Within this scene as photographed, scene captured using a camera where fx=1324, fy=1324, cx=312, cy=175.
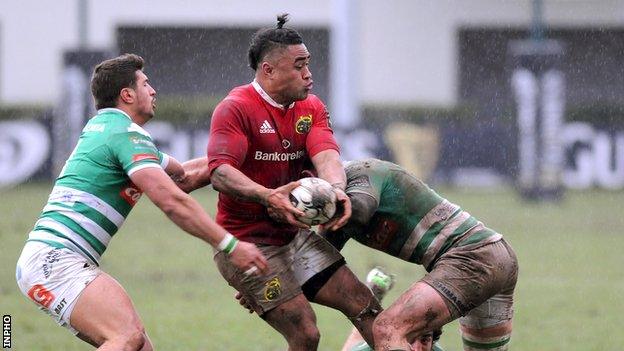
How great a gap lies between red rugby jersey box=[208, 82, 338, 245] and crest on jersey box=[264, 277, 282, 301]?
0.26m

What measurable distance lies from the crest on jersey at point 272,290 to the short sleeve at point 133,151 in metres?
0.96

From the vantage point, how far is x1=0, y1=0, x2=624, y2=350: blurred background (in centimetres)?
1667

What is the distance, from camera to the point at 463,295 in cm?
719

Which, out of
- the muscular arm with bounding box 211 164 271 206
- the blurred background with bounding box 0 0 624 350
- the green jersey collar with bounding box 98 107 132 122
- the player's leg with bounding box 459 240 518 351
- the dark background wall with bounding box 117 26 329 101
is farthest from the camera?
the dark background wall with bounding box 117 26 329 101

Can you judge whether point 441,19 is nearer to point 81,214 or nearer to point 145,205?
point 145,205

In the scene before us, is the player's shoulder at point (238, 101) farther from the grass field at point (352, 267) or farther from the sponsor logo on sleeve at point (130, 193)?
the grass field at point (352, 267)

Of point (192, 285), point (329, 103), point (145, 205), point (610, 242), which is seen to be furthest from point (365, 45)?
point (192, 285)

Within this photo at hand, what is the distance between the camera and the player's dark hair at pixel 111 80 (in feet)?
23.4

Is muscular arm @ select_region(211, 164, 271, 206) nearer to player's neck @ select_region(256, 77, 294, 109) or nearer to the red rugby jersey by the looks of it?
the red rugby jersey

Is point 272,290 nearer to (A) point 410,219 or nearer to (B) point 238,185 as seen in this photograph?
(B) point 238,185

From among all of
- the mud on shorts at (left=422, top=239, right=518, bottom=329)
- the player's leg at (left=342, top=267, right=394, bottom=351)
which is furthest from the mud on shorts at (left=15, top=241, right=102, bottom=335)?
the player's leg at (left=342, top=267, right=394, bottom=351)

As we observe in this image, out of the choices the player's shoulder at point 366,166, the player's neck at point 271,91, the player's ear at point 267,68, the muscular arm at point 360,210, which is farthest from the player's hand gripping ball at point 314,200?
the player's ear at point 267,68

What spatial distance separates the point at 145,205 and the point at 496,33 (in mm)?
16008

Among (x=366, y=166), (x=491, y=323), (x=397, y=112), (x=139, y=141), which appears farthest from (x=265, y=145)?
(x=397, y=112)
